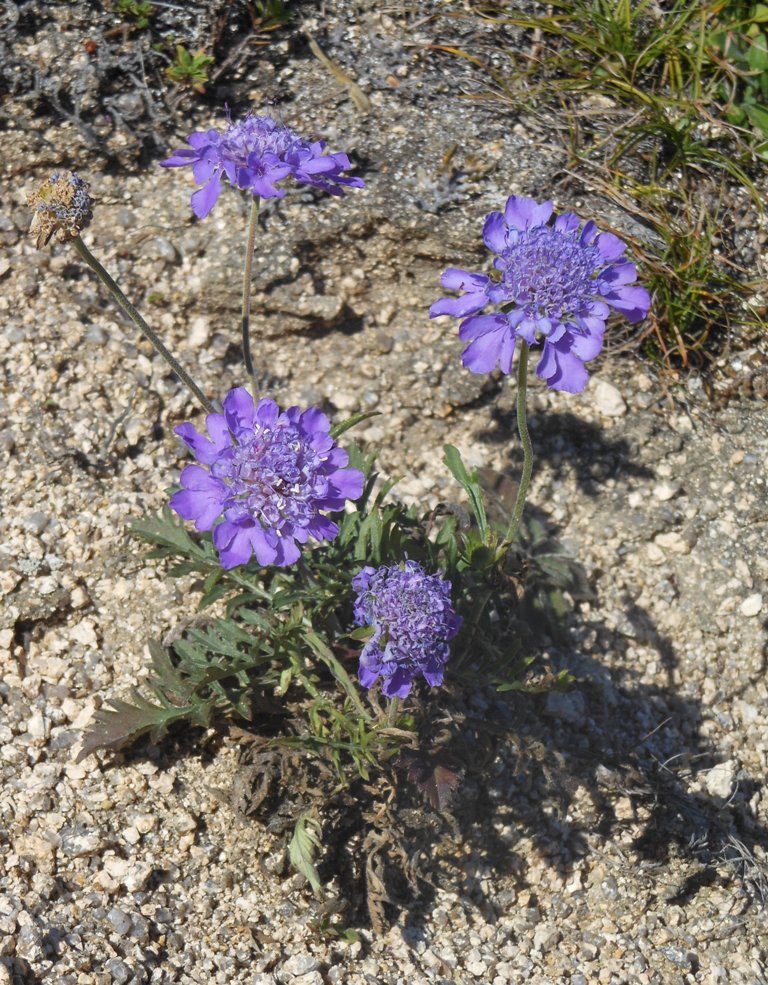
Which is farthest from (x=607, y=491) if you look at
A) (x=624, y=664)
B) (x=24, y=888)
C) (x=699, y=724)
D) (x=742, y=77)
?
(x=24, y=888)

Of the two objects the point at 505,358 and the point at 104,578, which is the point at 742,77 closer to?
the point at 505,358

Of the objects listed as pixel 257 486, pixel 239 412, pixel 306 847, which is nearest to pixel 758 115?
pixel 239 412

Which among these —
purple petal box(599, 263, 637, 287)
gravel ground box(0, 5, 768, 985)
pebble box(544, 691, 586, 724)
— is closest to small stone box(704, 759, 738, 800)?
gravel ground box(0, 5, 768, 985)

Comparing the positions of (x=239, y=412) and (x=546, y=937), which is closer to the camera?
(x=239, y=412)

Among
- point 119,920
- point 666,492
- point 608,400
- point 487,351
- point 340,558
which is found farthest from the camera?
point 608,400

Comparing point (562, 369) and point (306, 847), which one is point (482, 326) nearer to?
point (562, 369)

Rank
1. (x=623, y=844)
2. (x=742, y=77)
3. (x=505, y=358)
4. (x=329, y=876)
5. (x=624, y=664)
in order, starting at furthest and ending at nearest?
1. (x=742, y=77)
2. (x=624, y=664)
3. (x=623, y=844)
4. (x=329, y=876)
5. (x=505, y=358)

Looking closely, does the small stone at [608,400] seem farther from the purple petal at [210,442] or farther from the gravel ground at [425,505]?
the purple petal at [210,442]
